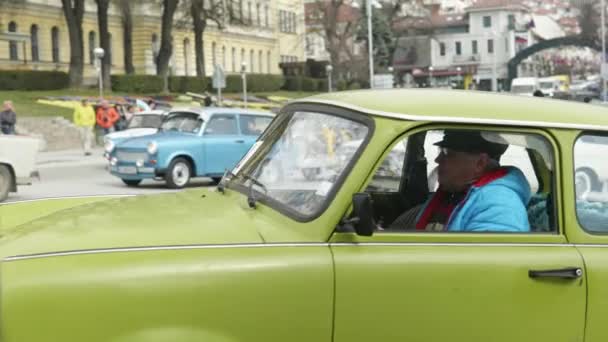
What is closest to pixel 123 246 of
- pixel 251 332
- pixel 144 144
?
pixel 251 332

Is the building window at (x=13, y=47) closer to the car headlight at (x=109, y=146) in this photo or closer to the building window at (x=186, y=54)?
the building window at (x=186, y=54)

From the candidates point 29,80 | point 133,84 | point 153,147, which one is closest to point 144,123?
point 153,147

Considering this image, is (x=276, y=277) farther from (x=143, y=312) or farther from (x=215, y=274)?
(x=143, y=312)

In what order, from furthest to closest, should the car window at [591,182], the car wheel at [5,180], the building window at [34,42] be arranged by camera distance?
the building window at [34,42] → the car wheel at [5,180] → the car window at [591,182]

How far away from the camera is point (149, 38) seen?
7475 cm

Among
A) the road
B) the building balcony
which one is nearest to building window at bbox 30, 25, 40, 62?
the road

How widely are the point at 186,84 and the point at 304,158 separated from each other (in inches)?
2344

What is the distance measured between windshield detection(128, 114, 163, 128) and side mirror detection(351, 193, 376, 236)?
1964cm

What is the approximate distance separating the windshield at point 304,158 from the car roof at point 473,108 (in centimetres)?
12

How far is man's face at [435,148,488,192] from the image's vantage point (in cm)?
393

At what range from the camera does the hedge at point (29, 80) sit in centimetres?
5059

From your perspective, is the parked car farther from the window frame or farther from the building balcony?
the building balcony

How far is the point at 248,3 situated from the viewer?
9275 cm

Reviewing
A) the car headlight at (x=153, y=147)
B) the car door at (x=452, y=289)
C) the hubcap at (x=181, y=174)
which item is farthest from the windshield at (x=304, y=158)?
the hubcap at (x=181, y=174)
